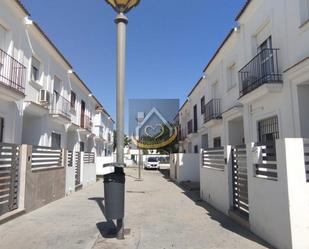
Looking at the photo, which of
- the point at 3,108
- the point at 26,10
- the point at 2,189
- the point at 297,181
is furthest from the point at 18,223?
the point at 26,10

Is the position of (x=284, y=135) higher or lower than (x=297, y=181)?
higher

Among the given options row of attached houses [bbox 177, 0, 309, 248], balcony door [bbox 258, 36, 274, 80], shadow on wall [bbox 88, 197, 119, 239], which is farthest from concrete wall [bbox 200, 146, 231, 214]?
shadow on wall [bbox 88, 197, 119, 239]

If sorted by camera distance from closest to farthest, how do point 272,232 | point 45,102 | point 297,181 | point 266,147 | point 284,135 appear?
1. point 297,181
2. point 272,232
3. point 266,147
4. point 284,135
5. point 45,102

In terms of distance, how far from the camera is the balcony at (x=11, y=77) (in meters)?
11.2

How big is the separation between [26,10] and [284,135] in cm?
1076

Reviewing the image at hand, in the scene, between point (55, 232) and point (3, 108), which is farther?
point (3, 108)

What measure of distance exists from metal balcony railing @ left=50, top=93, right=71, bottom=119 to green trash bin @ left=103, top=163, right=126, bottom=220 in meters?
11.3

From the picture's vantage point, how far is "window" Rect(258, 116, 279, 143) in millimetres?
10234

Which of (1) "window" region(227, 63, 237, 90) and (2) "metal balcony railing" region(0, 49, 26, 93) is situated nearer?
(2) "metal balcony railing" region(0, 49, 26, 93)

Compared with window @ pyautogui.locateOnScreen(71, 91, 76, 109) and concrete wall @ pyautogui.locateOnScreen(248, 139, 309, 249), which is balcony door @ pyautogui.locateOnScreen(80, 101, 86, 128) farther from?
concrete wall @ pyautogui.locateOnScreen(248, 139, 309, 249)

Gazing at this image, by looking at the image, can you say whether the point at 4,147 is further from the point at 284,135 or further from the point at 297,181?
the point at 284,135

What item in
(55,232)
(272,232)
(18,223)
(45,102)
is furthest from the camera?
(45,102)

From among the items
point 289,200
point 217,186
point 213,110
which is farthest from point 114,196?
point 213,110

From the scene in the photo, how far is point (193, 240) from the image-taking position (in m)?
6.21
